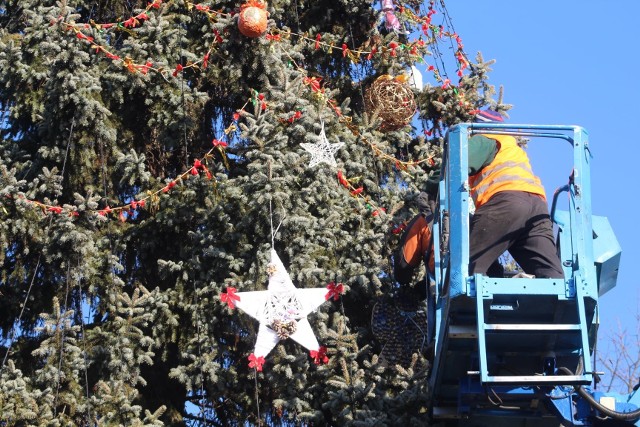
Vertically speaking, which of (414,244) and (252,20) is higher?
(252,20)

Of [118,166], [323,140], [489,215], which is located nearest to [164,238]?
[118,166]

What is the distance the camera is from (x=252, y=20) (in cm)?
1383

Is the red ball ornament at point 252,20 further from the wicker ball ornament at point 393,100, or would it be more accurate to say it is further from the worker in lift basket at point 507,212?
the worker in lift basket at point 507,212

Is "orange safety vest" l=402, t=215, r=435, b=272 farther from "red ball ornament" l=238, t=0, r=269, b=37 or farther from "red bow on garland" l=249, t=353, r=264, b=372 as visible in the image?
"red ball ornament" l=238, t=0, r=269, b=37

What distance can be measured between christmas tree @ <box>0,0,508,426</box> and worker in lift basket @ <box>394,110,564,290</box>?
2053mm

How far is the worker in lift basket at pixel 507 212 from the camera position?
10.9 metres

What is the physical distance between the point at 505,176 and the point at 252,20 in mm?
3721

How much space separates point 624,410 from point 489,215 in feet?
6.15

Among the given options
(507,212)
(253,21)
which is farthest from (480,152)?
(253,21)

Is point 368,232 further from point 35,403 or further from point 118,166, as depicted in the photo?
Answer: point 35,403

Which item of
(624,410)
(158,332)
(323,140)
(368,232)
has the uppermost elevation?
(323,140)

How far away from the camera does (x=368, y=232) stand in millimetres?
13578

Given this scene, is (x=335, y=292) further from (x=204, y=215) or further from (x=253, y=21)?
(x=253, y=21)

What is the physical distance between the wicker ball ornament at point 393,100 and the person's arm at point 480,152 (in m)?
3.35
